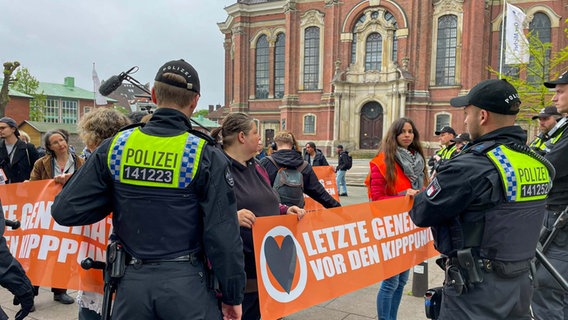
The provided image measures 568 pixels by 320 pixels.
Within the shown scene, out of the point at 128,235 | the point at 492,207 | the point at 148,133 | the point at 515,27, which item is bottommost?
the point at 128,235

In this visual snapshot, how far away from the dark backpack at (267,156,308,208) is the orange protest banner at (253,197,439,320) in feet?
2.81

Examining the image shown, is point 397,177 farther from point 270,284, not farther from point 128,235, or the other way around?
point 128,235

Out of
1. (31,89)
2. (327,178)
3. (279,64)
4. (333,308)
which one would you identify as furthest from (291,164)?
(31,89)

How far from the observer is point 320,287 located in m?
3.46

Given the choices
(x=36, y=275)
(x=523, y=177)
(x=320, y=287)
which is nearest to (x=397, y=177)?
(x=320, y=287)

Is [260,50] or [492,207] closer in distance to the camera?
[492,207]

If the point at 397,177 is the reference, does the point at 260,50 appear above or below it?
above

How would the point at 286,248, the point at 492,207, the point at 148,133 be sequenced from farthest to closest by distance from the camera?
the point at 286,248 → the point at 492,207 → the point at 148,133

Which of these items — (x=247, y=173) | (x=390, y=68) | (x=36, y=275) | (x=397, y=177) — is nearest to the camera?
(x=247, y=173)

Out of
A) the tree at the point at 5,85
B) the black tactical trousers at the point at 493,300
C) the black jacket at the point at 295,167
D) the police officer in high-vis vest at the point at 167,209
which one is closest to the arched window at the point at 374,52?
the tree at the point at 5,85

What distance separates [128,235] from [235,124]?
1.23 m

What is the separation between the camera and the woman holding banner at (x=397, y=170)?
4074mm

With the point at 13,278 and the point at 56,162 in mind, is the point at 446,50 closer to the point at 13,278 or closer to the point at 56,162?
the point at 56,162

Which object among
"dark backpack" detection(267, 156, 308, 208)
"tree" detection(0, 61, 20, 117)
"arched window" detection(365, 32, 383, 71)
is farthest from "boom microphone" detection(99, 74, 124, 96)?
"arched window" detection(365, 32, 383, 71)
